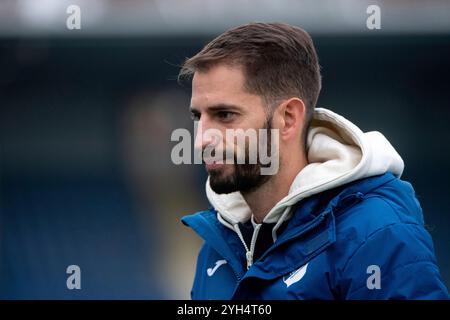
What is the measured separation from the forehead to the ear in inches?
3.1

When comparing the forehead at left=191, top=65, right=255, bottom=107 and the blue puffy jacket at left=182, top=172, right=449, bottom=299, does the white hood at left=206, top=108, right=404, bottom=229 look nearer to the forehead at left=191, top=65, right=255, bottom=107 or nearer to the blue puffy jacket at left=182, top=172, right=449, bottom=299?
the blue puffy jacket at left=182, top=172, right=449, bottom=299

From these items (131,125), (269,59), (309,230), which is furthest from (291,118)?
(131,125)

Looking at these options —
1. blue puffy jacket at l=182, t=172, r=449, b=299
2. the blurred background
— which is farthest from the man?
the blurred background

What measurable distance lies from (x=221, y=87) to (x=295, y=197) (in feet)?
0.93

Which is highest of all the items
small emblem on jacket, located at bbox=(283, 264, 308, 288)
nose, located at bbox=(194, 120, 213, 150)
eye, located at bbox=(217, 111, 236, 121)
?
eye, located at bbox=(217, 111, 236, 121)

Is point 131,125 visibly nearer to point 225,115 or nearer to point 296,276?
point 225,115

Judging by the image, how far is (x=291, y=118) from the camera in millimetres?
1562

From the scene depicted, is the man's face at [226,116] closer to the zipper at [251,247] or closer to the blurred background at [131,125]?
the zipper at [251,247]

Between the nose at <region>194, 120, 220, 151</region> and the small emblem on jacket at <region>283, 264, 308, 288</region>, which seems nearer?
the small emblem on jacket at <region>283, 264, 308, 288</region>

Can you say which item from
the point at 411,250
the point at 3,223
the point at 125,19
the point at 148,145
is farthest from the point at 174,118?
the point at 411,250

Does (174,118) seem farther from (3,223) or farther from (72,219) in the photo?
(3,223)

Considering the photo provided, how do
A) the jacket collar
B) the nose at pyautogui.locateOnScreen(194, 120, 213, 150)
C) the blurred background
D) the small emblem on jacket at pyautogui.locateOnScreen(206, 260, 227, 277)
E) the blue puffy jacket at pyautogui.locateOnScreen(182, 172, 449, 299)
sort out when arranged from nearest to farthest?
the blue puffy jacket at pyautogui.locateOnScreen(182, 172, 449, 299) → the jacket collar → the nose at pyautogui.locateOnScreen(194, 120, 213, 150) → the small emblem on jacket at pyautogui.locateOnScreen(206, 260, 227, 277) → the blurred background

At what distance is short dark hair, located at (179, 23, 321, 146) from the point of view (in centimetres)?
152
